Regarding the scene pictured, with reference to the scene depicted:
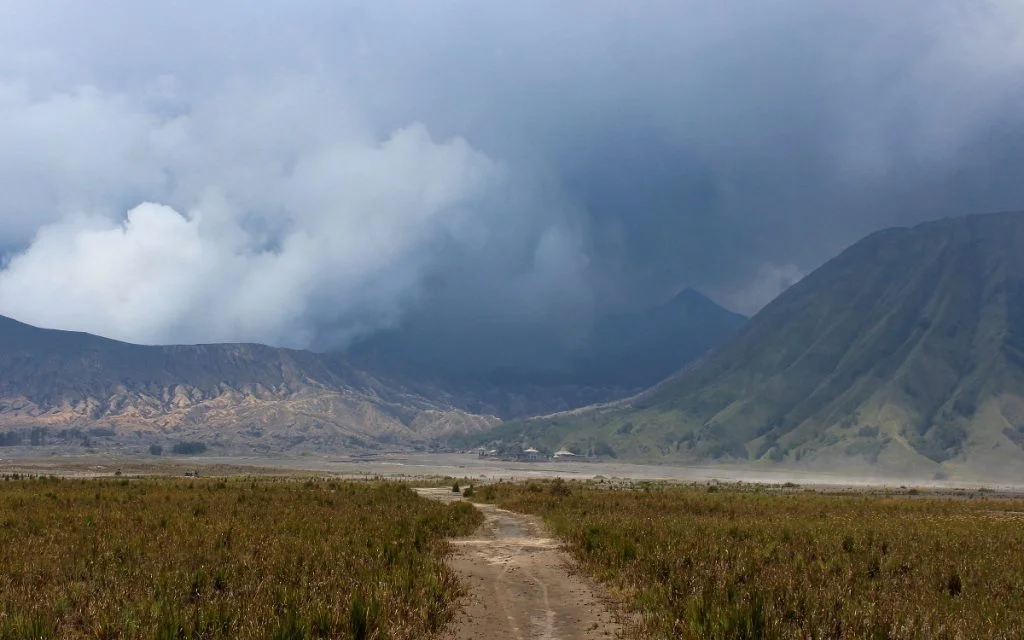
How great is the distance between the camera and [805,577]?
1322cm

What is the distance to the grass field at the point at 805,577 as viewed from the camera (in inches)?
386

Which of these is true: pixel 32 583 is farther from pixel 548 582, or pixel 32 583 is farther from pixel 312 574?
pixel 548 582

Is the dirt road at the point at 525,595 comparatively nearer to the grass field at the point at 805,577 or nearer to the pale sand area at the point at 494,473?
the grass field at the point at 805,577

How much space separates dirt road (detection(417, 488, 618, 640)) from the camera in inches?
430

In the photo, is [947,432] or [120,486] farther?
[947,432]

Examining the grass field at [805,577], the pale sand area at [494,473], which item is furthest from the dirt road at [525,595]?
the pale sand area at [494,473]

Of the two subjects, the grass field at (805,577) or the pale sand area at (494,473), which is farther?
the pale sand area at (494,473)

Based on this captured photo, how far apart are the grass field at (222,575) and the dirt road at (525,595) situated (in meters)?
0.61

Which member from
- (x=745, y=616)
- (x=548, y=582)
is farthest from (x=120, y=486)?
(x=745, y=616)

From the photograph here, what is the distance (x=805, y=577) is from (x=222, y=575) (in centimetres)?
1072

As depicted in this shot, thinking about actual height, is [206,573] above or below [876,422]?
below

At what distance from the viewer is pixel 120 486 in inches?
1652

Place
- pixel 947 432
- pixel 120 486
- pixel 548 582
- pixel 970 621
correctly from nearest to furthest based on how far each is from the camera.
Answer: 1. pixel 970 621
2. pixel 548 582
3. pixel 120 486
4. pixel 947 432

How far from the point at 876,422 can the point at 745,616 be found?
20218 cm
